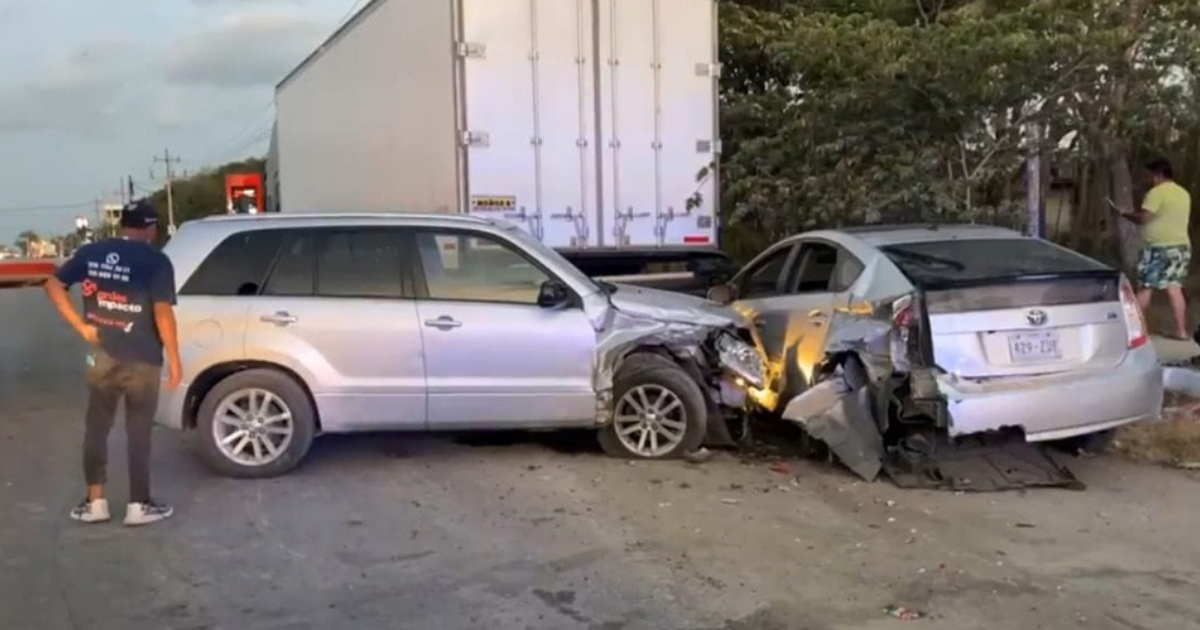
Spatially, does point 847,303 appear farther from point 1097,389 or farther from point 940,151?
point 940,151

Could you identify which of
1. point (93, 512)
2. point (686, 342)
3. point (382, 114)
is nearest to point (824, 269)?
point (686, 342)

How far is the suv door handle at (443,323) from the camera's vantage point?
771 centimetres

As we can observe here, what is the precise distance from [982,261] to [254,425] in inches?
186

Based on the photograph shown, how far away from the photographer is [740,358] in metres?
8.13

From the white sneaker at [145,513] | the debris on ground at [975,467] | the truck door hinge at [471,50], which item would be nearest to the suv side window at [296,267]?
the white sneaker at [145,513]

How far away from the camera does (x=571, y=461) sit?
8047 millimetres

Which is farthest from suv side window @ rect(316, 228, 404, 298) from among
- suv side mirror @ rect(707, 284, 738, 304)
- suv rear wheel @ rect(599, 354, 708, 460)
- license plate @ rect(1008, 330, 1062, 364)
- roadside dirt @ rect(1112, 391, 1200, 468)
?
roadside dirt @ rect(1112, 391, 1200, 468)

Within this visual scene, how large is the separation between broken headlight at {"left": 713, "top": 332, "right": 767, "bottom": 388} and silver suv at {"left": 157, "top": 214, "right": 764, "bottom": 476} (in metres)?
0.02

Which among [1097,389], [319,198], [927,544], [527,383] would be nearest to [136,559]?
[527,383]

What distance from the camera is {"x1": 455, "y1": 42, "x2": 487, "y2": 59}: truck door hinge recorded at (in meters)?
11.0

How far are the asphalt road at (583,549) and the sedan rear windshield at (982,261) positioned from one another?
4.27ft

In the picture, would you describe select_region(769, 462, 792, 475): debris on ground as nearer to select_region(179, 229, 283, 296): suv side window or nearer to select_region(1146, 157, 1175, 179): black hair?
select_region(179, 229, 283, 296): suv side window

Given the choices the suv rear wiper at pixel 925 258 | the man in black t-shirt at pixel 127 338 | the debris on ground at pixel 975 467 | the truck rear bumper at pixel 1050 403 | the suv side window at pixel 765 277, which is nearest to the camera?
the man in black t-shirt at pixel 127 338

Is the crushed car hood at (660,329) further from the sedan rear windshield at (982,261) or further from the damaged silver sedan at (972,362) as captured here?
the sedan rear windshield at (982,261)
